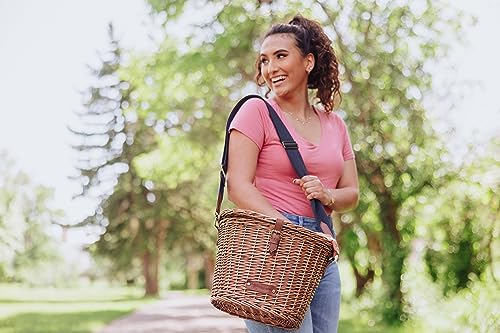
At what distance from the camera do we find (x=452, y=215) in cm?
1234

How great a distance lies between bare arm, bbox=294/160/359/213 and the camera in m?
2.83

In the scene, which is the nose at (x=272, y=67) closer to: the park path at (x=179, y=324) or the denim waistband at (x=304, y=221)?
the denim waistband at (x=304, y=221)

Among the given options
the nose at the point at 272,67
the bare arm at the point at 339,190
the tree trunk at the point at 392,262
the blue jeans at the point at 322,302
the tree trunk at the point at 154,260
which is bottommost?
the tree trunk at the point at 154,260

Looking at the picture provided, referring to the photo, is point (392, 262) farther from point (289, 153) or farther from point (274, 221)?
point (274, 221)

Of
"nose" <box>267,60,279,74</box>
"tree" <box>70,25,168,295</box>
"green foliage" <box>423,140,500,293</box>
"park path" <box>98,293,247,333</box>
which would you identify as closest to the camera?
"nose" <box>267,60,279,74</box>

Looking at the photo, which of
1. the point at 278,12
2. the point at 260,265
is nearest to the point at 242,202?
the point at 260,265

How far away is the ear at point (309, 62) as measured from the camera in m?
3.08

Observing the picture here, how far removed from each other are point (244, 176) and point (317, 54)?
1.99ft

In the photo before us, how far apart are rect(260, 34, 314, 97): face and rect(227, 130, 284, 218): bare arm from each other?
0.28 meters

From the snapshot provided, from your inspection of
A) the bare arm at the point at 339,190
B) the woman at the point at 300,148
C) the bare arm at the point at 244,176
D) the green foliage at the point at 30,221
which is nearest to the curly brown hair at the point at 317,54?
the woman at the point at 300,148

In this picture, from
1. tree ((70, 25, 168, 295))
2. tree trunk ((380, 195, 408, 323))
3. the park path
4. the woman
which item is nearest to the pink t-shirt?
the woman

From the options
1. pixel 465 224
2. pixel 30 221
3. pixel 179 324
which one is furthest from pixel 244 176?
pixel 30 221

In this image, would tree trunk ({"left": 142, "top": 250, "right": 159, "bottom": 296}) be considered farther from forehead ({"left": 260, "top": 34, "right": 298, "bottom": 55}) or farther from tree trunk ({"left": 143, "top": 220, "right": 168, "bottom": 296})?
forehead ({"left": 260, "top": 34, "right": 298, "bottom": 55})

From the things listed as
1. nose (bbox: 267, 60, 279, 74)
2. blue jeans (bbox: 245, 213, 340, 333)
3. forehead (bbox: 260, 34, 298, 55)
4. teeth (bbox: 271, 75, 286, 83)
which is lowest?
blue jeans (bbox: 245, 213, 340, 333)
